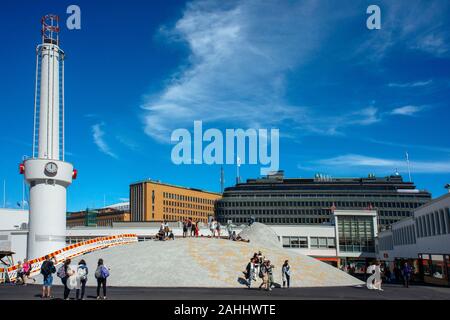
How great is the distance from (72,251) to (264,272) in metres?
20.0

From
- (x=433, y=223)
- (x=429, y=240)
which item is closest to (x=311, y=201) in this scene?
(x=429, y=240)

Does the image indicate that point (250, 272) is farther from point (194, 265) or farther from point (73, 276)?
point (73, 276)

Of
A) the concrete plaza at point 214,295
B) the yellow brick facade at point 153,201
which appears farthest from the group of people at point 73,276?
the yellow brick facade at point 153,201

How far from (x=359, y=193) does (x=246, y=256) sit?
128841 millimetres

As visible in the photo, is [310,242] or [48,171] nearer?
[48,171]

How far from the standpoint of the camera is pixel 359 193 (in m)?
160

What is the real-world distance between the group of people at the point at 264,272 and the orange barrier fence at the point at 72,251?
47.0 feet

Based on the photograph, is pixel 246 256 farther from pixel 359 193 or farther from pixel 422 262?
pixel 359 193

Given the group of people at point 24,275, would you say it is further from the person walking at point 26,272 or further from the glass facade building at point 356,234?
the glass facade building at point 356,234

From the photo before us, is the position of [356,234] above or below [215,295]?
above

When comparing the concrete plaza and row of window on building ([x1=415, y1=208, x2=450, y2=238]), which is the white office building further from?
the concrete plaza

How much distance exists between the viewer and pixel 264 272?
98.4 feet

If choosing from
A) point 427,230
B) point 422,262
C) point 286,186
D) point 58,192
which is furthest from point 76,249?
point 286,186

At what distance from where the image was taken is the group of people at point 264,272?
1177 inches
